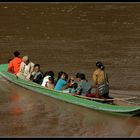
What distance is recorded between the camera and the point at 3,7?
103ft

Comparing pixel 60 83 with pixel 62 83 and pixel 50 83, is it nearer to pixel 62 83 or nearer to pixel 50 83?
pixel 62 83

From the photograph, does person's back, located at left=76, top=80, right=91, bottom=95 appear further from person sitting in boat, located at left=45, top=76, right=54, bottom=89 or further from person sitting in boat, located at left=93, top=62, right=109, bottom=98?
person sitting in boat, located at left=45, top=76, right=54, bottom=89

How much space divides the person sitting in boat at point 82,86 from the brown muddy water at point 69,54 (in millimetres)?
436

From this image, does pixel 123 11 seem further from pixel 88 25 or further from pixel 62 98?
pixel 62 98

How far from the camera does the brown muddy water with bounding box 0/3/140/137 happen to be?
12.1 metres

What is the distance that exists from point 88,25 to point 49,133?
15.4 meters

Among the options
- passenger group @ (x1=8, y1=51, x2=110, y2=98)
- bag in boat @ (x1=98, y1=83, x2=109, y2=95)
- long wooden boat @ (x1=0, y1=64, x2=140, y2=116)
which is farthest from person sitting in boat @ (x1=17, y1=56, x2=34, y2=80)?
bag in boat @ (x1=98, y1=83, x2=109, y2=95)

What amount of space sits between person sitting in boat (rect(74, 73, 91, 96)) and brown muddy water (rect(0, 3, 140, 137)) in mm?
436

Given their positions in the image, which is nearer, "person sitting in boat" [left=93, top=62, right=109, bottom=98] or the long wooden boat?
the long wooden boat

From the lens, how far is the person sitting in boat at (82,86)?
42.6ft

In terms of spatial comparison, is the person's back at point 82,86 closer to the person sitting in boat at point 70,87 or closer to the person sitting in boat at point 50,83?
the person sitting in boat at point 70,87

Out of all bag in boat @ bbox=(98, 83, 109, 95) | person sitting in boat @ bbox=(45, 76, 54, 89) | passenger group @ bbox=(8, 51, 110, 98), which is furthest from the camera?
person sitting in boat @ bbox=(45, 76, 54, 89)

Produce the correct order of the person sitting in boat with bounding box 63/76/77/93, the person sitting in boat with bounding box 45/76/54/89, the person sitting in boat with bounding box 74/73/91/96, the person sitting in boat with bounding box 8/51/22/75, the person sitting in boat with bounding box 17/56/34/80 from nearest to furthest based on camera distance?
the person sitting in boat with bounding box 74/73/91/96
the person sitting in boat with bounding box 63/76/77/93
the person sitting in boat with bounding box 45/76/54/89
the person sitting in boat with bounding box 17/56/34/80
the person sitting in boat with bounding box 8/51/22/75

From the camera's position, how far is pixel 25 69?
1561cm
